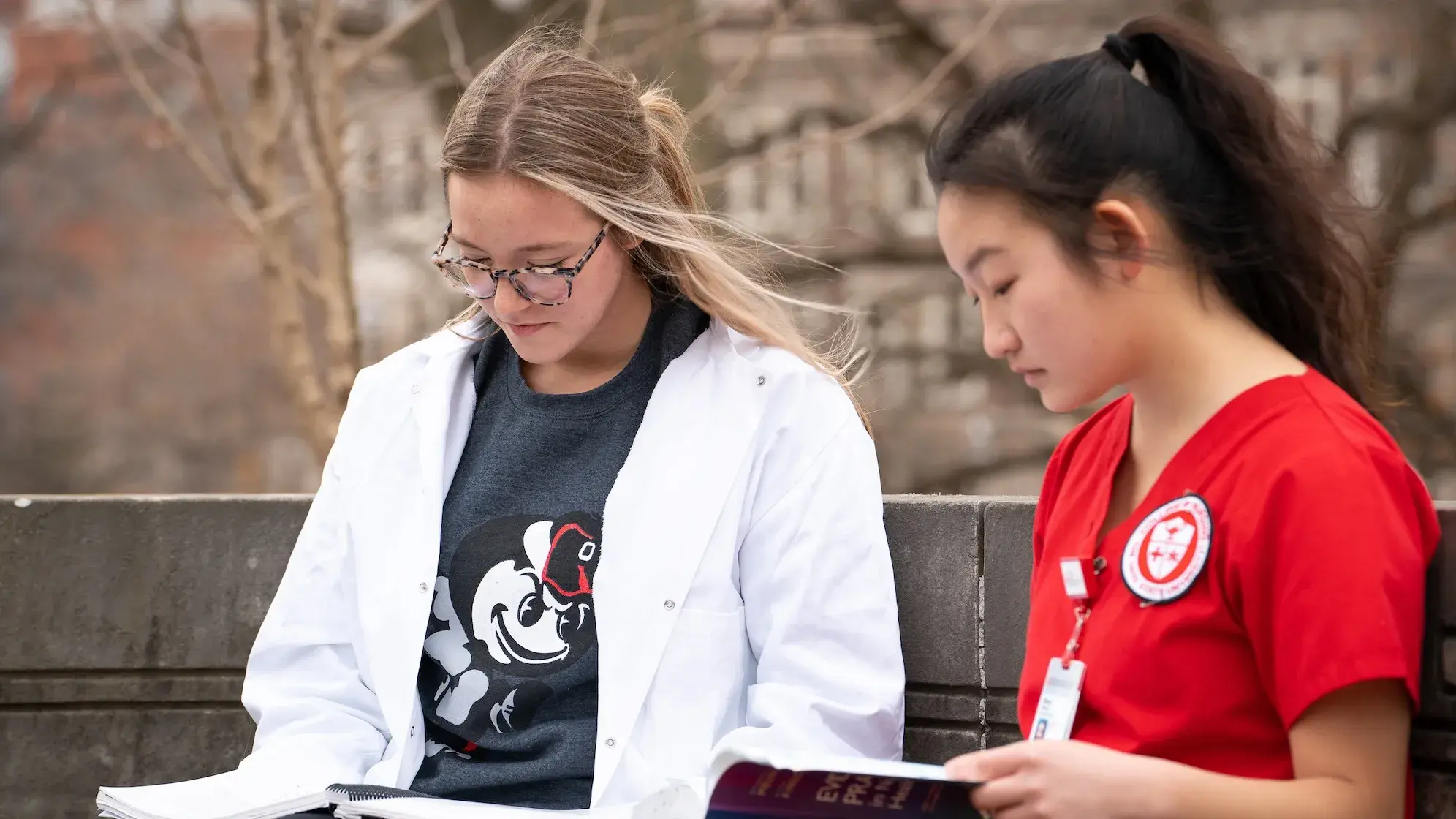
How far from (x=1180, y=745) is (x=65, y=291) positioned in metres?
10.1

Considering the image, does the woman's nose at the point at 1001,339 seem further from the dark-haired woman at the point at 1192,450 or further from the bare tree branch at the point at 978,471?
the bare tree branch at the point at 978,471

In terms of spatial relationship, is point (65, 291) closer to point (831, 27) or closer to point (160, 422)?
point (160, 422)

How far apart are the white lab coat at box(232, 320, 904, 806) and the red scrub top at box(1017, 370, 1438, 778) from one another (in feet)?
1.97

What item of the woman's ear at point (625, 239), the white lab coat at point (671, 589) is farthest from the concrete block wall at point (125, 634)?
the woman's ear at point (625, 239)

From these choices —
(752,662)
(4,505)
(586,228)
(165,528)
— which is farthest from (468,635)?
(4,505)

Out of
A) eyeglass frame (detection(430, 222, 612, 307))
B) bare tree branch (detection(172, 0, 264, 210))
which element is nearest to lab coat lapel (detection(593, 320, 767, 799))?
eyeglass frame (detection(430, 222, 612, 307))

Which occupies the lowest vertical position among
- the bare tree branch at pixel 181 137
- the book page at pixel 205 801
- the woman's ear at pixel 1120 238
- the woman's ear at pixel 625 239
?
the book page at pixel 205 801

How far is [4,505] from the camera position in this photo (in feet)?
10.5

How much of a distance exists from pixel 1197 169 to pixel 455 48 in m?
4.66

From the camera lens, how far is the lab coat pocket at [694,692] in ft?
7.85

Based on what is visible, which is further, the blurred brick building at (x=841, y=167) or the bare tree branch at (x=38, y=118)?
the bare tree branch at (x=38, y=118)

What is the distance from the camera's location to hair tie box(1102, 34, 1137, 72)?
6.27 feet

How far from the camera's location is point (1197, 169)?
5.98 ft

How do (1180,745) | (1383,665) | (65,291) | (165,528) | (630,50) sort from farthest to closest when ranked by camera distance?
(65,291)
(630,50)
(165,528)
(1180,745)
(1383,665)
